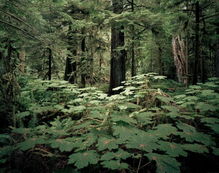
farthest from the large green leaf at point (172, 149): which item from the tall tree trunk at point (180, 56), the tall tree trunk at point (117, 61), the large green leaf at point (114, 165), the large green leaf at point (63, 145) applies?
the tall tree trunk at point (180, 56)

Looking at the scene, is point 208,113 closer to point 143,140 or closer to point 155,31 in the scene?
point 143,140

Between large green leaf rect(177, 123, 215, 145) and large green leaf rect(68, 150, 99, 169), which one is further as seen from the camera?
large green leaf rect(177, 123, 215, 145)

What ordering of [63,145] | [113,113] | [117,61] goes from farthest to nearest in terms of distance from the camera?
[117,61], [113,113], [63,145]

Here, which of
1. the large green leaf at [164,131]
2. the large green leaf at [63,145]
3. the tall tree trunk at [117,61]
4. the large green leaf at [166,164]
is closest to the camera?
the large green leaf at [166,164]

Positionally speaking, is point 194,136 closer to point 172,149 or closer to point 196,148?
point 196,148

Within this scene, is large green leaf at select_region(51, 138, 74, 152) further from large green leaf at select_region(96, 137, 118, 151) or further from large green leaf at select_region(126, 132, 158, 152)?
large green leaf at select_region(126, 132, 158, 152)

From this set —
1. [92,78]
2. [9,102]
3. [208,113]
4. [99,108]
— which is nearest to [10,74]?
[9,102]

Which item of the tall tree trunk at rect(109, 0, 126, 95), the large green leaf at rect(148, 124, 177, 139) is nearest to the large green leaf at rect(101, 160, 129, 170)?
the large green leaf at rect(148, 124, 177, 139)

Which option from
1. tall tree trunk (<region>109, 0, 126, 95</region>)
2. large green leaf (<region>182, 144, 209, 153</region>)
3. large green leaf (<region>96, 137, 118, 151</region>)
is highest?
tall tree trunk (<region>109, 0, 126, 95</region>)

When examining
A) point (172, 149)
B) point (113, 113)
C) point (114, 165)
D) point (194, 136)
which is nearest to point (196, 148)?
point (194, 136)

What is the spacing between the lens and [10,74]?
12.3 feet

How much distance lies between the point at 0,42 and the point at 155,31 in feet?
16.9

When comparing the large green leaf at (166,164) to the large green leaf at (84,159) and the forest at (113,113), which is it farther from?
the large green leaf at (84,159)

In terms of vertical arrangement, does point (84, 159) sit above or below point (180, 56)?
below
